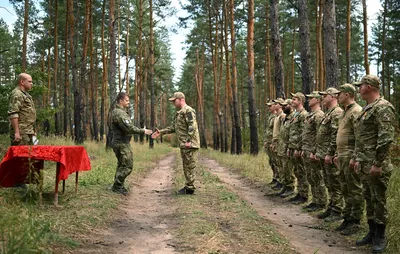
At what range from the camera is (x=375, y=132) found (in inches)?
212

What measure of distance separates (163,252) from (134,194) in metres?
4.54

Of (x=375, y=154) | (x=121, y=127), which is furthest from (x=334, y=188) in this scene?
(x=121, y=127)

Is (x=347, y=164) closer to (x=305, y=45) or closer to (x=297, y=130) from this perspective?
(x=297, y=130)

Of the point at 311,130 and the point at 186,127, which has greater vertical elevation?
the point at 186,127

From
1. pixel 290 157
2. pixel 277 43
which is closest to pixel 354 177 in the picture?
pixel 290 157

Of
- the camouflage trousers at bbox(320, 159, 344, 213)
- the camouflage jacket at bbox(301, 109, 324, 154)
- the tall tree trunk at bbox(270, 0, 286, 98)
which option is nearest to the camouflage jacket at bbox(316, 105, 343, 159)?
the camouflage trousers at bbox(320, 159, 344, 213)

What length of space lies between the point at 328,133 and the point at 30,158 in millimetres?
5338

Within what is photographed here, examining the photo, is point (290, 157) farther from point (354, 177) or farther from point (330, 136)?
point (354, 177)

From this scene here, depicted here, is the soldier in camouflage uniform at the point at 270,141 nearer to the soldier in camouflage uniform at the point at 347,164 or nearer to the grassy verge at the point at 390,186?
the grassy verge at the point at 390,186

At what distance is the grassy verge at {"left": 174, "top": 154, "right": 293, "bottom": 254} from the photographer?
4.87 m

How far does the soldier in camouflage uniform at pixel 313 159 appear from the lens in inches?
307

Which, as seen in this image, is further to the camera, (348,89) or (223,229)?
(348,89)

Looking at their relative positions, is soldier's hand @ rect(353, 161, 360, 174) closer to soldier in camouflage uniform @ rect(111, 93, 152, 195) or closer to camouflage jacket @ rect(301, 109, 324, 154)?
camouflage jacket @ rect(301, 109, 324, 154)

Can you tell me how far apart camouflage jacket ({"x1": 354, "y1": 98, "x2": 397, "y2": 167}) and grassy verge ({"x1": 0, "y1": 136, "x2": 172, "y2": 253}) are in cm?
411
